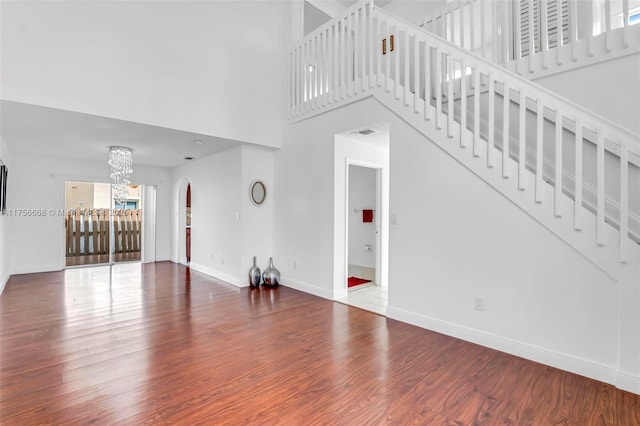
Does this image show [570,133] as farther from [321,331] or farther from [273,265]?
[273,265]

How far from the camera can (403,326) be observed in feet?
11.5

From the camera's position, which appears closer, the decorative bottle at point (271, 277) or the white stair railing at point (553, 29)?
the white stair railing at point (553, 29)

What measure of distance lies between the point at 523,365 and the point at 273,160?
4.55 m

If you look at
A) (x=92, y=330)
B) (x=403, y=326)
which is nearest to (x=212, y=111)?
(x=92, y=330)

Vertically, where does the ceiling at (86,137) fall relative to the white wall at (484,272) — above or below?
above

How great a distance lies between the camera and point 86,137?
4.70m

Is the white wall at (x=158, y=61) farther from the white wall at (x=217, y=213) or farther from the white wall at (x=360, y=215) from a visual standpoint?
the white wall at (x=360, y=215)

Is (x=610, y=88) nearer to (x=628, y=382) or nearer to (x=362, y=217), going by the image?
(x=628, y=382)

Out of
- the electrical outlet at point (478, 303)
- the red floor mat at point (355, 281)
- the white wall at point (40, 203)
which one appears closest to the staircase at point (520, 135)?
the electrical outlet at point (478, 303)

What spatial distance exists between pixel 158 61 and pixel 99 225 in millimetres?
5385

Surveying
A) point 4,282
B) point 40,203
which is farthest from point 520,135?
point 40,203

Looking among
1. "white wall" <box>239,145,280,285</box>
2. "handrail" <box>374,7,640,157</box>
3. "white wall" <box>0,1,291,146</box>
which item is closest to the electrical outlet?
"handrail" <box>374,7,640,157</box>

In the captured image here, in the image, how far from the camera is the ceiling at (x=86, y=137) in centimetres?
364

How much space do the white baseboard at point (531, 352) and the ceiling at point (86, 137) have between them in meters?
3.85
